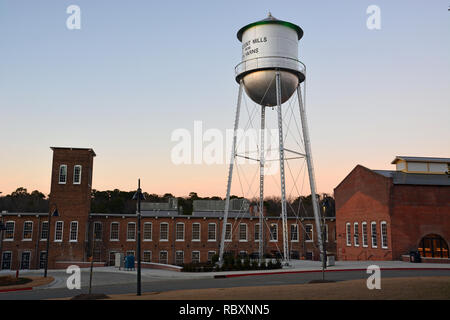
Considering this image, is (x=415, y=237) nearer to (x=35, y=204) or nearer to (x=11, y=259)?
(x=11, y=259)

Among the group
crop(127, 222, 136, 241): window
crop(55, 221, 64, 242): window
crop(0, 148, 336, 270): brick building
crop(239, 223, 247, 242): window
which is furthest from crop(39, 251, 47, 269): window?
crop(239, 223, 247, 242): window

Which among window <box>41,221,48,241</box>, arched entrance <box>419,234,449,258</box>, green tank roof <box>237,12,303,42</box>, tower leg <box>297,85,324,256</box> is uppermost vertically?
green tank roof <box>237,12,303,42</box>

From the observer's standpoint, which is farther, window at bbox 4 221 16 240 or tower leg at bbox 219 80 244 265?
window at bbox 4 221 16 240

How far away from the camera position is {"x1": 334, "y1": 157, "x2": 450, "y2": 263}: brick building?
36.1 m

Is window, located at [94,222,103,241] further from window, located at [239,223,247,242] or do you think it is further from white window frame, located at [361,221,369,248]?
white window frame, located at [361,221,369,248]

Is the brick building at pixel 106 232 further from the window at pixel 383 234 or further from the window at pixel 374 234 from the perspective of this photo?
the window at pixel 383 234

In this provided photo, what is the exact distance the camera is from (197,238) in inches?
1906

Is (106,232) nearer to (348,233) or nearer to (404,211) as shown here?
(348,233)

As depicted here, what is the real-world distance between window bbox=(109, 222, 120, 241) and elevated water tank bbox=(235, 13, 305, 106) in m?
25.4

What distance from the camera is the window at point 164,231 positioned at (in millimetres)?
47528
